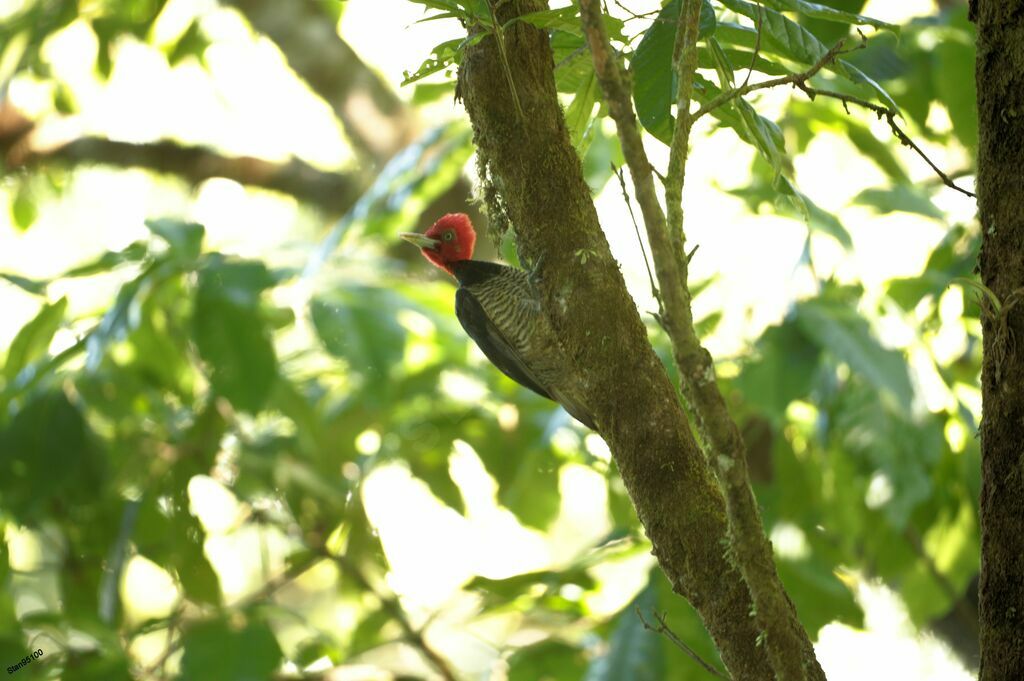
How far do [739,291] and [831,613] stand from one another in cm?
129

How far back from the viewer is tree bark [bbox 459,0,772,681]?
1651 millimetres

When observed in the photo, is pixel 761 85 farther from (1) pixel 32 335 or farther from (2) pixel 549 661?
(1) pixel 32 335

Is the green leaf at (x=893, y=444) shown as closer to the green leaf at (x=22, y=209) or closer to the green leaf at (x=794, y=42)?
the green leaf at (x=794, y=42)

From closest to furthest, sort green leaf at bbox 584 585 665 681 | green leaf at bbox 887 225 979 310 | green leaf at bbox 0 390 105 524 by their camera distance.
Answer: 1. green leaf at bbox 584 585 665 681
2. green leaf at bbox 887 225 979 310
3. green leaf at bbox 0 390 105 524

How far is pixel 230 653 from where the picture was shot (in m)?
3.03

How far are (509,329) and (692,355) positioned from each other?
2.44m

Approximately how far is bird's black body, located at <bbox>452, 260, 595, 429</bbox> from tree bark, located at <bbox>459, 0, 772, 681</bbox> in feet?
5.87

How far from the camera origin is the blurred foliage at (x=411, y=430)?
9.85 feet

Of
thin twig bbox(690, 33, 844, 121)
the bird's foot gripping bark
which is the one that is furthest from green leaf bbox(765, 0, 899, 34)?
the bird's foot gripping bark

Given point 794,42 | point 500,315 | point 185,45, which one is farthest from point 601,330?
point 185,45

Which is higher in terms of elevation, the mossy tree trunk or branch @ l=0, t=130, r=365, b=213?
the mossy tree trunk

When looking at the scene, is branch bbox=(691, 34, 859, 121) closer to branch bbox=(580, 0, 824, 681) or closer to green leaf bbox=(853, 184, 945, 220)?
branch bbox=(580, 0, 824, 681)

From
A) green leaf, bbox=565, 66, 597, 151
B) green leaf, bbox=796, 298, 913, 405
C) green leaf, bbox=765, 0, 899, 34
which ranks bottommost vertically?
green leaf, bbox=796, 298, 913, 405

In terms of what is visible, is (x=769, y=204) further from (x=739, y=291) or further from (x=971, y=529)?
(x=971, y=529)
